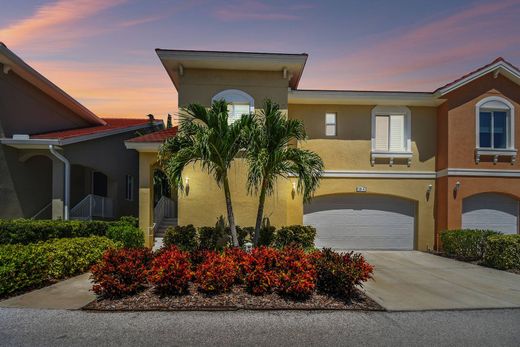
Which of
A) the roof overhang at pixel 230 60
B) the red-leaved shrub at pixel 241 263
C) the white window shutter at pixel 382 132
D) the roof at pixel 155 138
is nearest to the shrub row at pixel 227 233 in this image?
the roof at pixel 155 138

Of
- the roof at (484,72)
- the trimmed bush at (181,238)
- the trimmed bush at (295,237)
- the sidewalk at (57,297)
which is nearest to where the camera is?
the sidewalk at (57,297)

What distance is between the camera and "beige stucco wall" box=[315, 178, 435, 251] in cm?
1518

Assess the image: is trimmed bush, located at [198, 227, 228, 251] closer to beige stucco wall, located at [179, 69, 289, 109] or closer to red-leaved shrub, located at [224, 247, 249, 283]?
red-leaved shrub, located at [224, 247, 249, 283]

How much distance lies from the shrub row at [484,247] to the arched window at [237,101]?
8.56 metres

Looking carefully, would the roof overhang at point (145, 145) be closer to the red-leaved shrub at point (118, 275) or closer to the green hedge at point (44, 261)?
the green hedge at point (44, 261)

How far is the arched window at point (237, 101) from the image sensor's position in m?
13.6

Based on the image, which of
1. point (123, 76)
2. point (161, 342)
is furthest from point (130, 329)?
point (123, 76)

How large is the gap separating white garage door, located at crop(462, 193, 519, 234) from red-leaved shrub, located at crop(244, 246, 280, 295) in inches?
409

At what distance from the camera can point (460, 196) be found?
47.9 feet

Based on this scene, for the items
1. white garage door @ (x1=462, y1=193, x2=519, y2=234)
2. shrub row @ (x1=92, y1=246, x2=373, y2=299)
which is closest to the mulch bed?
shrub row @ (x1=92, y1=246, x2=373, y2=299)

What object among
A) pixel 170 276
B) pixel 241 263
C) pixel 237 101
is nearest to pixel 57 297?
pixel 170 276

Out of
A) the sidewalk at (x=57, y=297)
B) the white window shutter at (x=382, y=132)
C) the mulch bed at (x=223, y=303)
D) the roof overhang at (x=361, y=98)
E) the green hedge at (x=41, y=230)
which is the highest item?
the roof overhang at (x=361, y=98)

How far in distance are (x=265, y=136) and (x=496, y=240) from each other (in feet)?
26.4

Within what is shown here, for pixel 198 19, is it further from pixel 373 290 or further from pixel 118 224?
pixel 373 290
